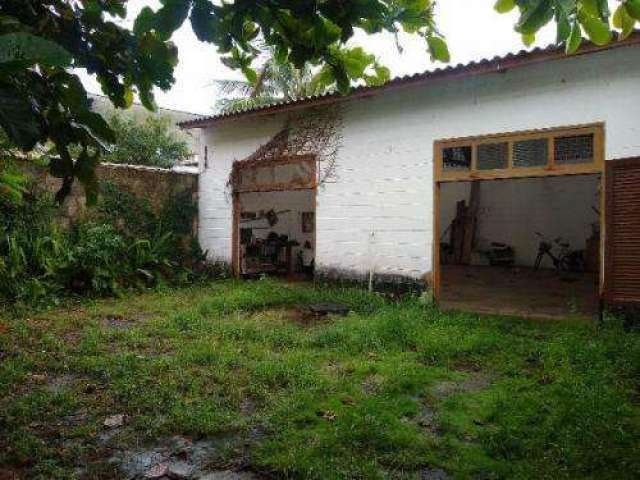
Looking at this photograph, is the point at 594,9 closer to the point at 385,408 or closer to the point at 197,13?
the point at 197,13

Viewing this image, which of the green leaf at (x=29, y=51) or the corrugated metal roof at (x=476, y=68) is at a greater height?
the corrugated metal roof at (x=476, y=68)

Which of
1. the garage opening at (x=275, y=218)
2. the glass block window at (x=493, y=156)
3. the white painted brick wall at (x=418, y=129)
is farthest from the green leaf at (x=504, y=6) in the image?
the garage opening at (x=275, y=218)

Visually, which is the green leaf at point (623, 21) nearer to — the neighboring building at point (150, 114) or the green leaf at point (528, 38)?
the green leaf at point (528, 38)

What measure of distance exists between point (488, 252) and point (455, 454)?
11.9 m

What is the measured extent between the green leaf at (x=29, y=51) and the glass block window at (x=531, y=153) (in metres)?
6.92

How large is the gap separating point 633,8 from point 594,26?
0.14 m

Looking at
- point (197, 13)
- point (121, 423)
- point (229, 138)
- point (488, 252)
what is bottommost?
point (121, 423)

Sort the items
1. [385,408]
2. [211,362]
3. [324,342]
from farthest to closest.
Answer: [324,342], [211,362], [385,408]

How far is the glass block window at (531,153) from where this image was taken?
274 inches

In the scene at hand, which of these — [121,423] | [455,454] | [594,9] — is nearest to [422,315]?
[455,454]

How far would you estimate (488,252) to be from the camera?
46.9 feet

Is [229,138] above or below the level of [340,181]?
above

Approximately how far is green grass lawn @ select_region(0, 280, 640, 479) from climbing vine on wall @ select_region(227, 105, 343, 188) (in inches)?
141

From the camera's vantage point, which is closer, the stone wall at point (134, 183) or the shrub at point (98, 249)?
the shrub at point (98, 249)
